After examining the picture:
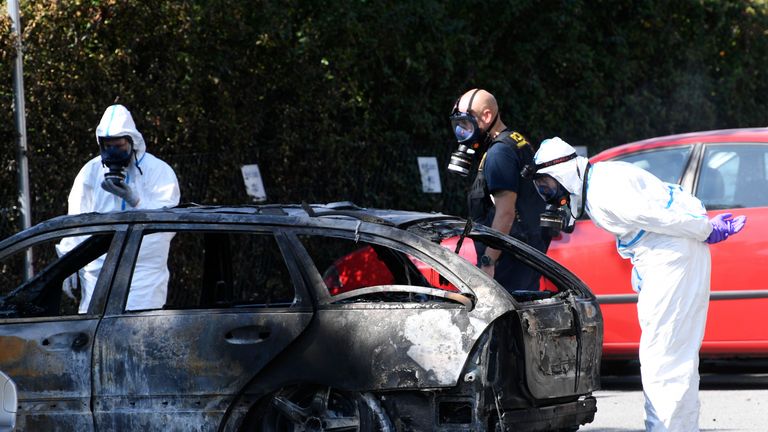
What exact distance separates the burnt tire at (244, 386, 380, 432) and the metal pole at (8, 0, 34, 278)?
4.56m

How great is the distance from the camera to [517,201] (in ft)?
22.8

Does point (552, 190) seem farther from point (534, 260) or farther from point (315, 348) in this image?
point (315, 348)

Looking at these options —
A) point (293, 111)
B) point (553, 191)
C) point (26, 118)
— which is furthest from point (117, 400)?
point (293, 111)

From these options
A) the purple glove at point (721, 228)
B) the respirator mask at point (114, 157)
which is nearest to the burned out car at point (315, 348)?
the purple glove at point (721, 228)

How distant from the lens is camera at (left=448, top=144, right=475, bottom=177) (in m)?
7.11

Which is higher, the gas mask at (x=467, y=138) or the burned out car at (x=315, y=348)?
the gas mask at (x=467, y=138)

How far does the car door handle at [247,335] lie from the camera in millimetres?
5254

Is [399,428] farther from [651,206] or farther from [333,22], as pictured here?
[333,22]

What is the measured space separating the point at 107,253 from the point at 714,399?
436cm

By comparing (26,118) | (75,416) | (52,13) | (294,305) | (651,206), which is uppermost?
(52,13)

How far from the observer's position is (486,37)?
46.4 feet

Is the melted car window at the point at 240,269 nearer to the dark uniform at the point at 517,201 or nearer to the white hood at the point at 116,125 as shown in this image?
the white hood at the point at 116,125

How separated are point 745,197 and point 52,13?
6048 millimetres

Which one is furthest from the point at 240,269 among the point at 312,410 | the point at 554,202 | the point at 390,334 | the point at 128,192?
the point at 390,334
